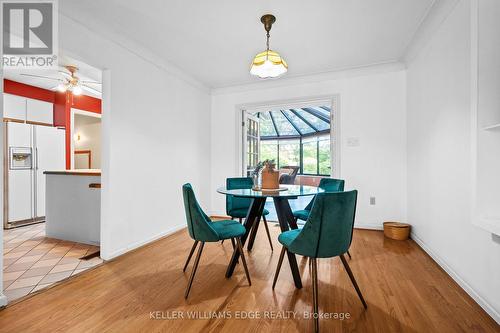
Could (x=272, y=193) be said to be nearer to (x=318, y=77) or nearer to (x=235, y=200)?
(x=235, y=200)

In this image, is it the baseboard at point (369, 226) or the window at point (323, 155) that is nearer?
the baseboard at point (369, 226)

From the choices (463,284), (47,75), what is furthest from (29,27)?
(463,284)

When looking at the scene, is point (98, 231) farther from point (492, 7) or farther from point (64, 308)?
point (492, 7)

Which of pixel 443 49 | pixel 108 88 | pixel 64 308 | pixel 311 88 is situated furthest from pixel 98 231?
pixel 443 49

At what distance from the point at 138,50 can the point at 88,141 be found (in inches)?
173

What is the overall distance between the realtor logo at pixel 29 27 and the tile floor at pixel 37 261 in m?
1.97

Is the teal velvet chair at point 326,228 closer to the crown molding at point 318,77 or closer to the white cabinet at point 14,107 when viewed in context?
the crown molding at point 318,77

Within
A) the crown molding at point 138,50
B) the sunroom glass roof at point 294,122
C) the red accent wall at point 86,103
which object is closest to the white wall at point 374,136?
the crown molding at point 138,50

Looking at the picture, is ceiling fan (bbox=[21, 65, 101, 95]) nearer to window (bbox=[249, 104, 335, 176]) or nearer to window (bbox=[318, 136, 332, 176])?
window (bbox=[249, 104, 335, 176])

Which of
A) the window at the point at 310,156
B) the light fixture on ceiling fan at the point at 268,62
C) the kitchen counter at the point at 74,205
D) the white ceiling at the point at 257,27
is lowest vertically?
the kitchen counter at the point at 74,205

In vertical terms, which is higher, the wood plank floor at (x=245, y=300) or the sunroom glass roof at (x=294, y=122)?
the sunroom glass roof at (x=294, y=122)

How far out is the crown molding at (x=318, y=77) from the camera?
351 centimetres

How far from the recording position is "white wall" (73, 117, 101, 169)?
620 cm

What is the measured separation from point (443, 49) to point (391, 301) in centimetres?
234
